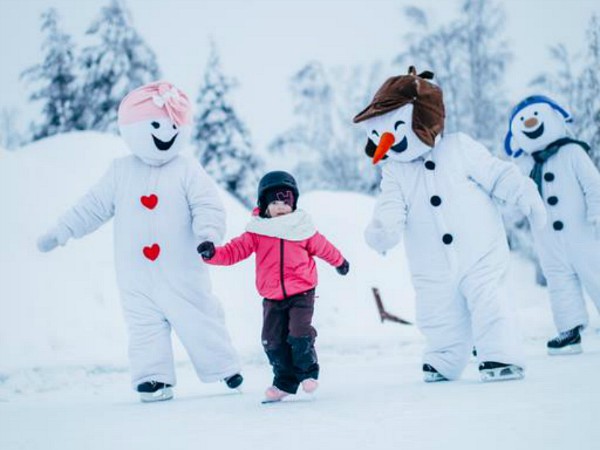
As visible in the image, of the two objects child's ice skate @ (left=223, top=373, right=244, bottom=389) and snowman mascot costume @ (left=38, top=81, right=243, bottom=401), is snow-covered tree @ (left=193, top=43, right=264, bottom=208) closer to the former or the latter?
snowman mascot costume @ (left=38, top=81, right=243, bottom=401)

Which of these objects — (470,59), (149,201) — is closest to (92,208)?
(149,201)

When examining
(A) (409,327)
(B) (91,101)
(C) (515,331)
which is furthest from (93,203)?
(B) (91,101)

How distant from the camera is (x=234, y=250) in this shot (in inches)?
156

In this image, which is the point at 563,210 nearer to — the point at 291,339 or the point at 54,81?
the point at 291,339

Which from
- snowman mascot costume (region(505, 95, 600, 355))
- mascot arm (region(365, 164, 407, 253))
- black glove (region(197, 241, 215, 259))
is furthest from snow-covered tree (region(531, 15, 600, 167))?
black glove (region(197, 241, 215, 259))

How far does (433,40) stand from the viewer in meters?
20.4

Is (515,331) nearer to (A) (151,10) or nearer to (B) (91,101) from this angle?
(B) (91,101)

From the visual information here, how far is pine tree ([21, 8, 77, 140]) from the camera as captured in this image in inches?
841

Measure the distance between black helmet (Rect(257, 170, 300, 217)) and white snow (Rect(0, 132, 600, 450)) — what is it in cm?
119

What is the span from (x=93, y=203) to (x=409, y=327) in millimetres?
5535

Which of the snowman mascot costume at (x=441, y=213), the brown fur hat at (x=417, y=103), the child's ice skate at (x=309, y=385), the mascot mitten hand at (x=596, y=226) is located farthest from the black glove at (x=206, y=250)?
the mascot mitten hand at (x=596, y=226)

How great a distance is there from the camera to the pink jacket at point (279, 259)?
388 centimetres

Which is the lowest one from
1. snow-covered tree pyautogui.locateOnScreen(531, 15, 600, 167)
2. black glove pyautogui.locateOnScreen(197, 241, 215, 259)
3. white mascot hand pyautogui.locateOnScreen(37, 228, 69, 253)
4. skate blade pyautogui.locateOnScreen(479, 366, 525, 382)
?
skate blade pyautogui.locateOnScreen(479, 366, 525, 382)

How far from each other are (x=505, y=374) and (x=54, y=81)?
20.9 metres
